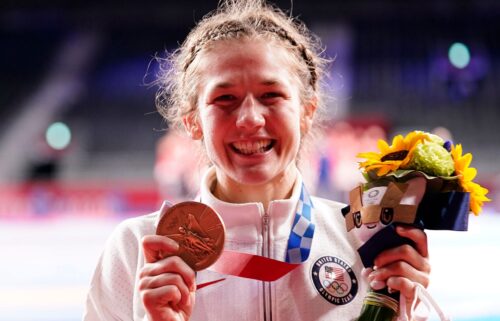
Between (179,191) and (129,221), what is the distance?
6.50 metres

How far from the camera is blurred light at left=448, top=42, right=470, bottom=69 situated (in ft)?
29.5

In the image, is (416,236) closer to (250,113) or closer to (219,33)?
(250,113)

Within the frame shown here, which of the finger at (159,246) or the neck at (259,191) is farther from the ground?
the neck at (259,191)

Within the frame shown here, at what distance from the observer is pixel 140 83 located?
506 inches

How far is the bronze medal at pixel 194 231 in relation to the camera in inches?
52.2

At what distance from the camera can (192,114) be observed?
1701 mm

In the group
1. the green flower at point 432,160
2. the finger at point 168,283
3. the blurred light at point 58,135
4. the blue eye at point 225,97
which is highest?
the blurred light at point 58,135

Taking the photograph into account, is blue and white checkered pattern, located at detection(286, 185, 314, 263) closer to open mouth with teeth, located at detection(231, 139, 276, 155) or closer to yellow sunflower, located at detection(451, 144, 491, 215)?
open mouth with teeth, located at detection(231, 139, 276, 155)

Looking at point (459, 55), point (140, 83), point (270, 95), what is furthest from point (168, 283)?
point (140, 83)

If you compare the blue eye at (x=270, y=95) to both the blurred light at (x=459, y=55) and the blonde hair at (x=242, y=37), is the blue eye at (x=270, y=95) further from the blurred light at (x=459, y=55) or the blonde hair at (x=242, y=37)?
the blurred light at (x=459, y=55)

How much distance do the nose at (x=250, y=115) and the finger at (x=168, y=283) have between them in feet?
1.20

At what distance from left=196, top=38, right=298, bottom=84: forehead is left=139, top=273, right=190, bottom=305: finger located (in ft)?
1.54

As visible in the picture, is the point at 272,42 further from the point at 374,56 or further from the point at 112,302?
the point at 374,56

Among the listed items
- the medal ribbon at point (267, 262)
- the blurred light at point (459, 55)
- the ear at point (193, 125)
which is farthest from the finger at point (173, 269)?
the blurred light at point (459, 55)
